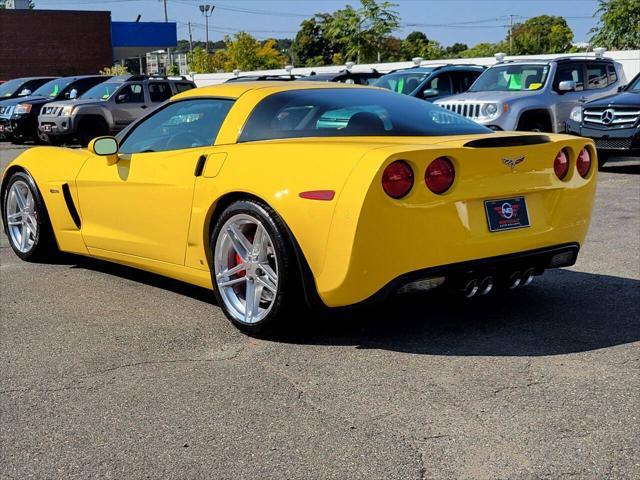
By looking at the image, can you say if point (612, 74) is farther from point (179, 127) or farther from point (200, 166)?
point (200, 166)

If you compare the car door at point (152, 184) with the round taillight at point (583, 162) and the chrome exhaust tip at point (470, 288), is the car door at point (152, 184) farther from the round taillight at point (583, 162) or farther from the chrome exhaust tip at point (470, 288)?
the round taillight at point (583, 162)

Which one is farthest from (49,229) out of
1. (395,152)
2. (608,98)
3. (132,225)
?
(608,98)

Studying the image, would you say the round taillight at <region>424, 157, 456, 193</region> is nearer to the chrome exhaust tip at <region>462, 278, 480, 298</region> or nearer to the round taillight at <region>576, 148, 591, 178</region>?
the chrome exhaust tip at <region>462, 278, 480, 298</region>

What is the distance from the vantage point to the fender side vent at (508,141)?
15.1ft

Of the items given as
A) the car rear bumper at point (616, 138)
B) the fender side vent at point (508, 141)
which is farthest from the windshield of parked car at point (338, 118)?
the car rear bumper at point (616, 138)

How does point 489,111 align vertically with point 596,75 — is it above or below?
below

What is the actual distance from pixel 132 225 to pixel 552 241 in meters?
2.64

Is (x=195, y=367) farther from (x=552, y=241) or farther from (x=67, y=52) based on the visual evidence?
(x=67, y=52)

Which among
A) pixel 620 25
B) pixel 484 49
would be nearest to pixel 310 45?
pixel 484 49

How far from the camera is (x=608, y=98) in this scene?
13633 millimetres

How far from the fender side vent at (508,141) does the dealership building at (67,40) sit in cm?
5811

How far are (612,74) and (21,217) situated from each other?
473 inches

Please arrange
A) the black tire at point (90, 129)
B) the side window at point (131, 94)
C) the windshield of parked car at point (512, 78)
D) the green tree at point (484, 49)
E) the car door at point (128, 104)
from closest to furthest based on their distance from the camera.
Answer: the windshield of parked car at point (512, 78) < the black tire at point (90, 129) < the car door at point (128, 104) < the side window at point (131, 94) < the green tree at point (484, 49)

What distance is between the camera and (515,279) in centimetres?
500
